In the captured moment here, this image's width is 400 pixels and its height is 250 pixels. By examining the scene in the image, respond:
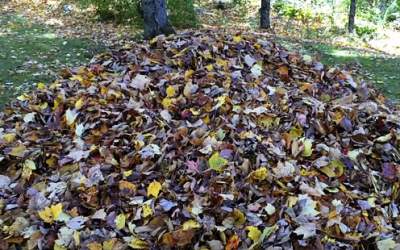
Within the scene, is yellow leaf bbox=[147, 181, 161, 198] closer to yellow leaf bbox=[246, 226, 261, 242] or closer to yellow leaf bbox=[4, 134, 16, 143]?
yellow leaf bbox=[246, 226, 261, 242]

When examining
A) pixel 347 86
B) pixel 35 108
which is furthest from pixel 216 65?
pixel 35 108

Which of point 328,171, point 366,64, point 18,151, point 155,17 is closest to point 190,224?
point 328,171

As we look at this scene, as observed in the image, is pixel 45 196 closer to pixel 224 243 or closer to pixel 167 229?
pixel 167 229

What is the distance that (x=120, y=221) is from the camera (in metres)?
1.90

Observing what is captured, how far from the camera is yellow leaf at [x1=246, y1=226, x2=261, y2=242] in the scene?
1.80 meters

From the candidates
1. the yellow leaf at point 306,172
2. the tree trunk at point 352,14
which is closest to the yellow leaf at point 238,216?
the yellow leaf at point 306,172

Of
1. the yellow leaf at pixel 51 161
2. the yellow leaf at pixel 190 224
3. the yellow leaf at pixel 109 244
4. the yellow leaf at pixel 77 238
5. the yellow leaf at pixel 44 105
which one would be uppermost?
the yellow leaf at pixel 44 105

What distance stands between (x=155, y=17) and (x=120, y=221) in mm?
3971

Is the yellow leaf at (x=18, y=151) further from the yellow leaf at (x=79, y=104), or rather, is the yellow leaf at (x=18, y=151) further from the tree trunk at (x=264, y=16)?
the tree trunk at (x=264, y=16)

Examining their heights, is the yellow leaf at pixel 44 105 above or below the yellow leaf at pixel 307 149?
above

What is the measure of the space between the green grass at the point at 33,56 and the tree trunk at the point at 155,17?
2.38 ft

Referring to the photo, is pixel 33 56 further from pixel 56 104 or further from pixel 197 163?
pixel 197 163

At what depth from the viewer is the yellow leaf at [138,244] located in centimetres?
178

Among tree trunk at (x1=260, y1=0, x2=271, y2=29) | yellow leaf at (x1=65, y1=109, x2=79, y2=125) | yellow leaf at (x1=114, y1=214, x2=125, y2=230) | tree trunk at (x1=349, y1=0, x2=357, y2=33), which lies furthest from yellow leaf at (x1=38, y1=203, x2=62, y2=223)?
tree trunk at (x1=349, y1=0, x2=357, y2=33)
